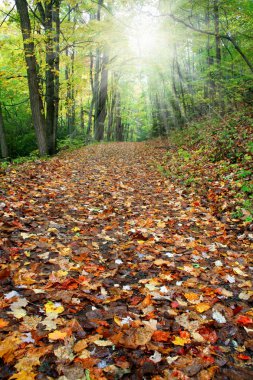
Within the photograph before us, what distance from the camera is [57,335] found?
2.33 metres

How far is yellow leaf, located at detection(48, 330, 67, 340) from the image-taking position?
230 cm

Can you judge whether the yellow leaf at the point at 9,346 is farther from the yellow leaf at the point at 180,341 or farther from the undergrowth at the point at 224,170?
the undergrowth at the point at 224,170

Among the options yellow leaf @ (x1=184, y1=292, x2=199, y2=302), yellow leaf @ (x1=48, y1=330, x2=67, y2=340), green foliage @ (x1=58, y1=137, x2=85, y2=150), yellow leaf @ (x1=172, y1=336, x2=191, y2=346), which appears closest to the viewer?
yellow leaf @ (x1=48, y1=330, x2=67, y2=340)

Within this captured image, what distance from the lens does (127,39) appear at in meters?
16.1

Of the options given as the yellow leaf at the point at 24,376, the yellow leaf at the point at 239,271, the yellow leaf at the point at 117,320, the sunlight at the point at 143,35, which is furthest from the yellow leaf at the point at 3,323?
the sunlight at the point at 143,35

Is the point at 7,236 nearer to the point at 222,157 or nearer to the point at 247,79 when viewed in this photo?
the point at 222,157

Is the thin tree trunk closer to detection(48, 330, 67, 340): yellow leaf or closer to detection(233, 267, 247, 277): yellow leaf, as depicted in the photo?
detection(233, 267, 247, 277): yellow leaf

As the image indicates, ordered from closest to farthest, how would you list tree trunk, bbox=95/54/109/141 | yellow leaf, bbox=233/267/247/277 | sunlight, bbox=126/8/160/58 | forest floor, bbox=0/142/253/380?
forest floor, bbox=0/142/253/380
yellow leaf, bbox=233/267/247/277
sunlight, bbox=126/8/160/58
tree trunk, bbox=95/54/109/141

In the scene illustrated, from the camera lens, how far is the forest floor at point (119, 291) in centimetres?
219

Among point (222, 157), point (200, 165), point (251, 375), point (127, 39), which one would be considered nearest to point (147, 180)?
point (200, 165)

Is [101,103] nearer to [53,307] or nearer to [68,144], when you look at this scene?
[68,144]

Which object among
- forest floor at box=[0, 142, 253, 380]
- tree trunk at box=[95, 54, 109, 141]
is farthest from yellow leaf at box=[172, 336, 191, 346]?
tree trunk at box=[95, 54, 109, 141]

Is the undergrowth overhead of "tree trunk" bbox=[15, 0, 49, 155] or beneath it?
beneath

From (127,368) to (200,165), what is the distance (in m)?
7.90
